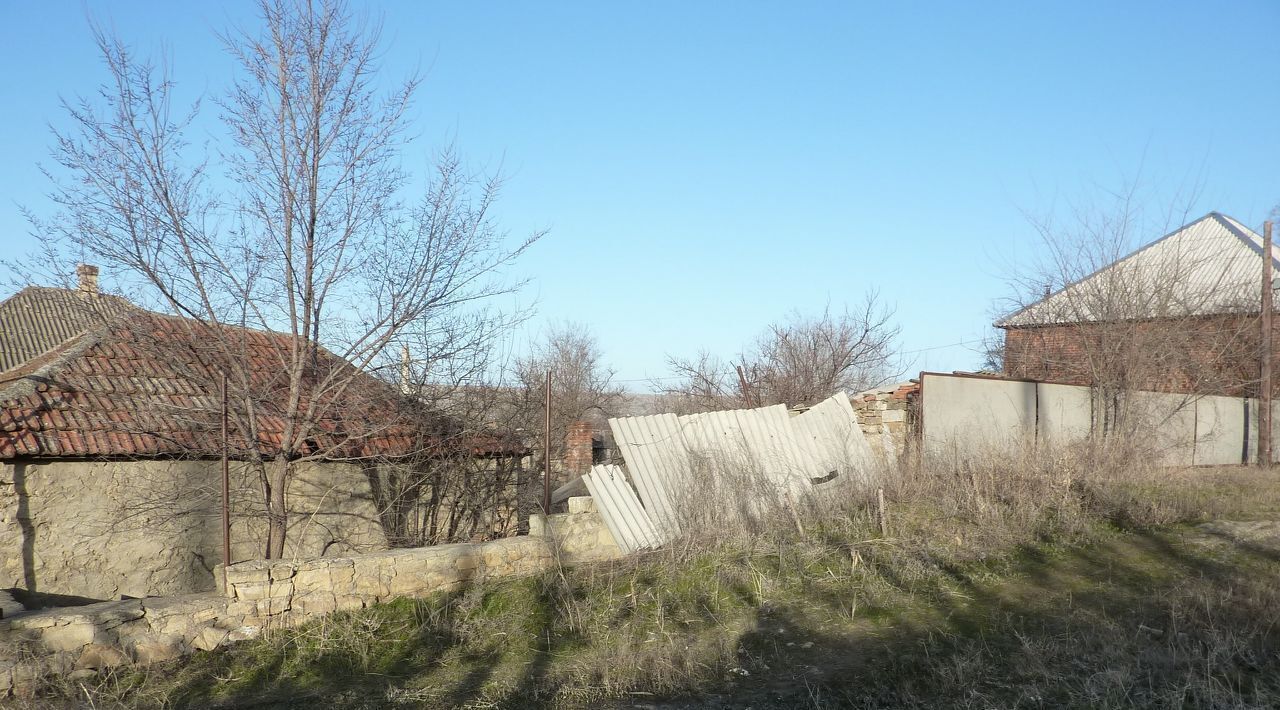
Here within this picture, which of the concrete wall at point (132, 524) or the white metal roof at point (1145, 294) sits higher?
the white metal roof at point (1145, 294)

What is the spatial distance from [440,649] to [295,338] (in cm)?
340

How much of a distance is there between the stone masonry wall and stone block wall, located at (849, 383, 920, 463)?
521 centimetres

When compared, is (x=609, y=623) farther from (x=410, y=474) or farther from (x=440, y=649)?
(x=410, y=474)

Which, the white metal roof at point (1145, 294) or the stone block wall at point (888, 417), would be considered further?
the white metal roof at point (1145, 294)

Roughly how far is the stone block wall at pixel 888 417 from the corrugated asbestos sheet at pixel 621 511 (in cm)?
410

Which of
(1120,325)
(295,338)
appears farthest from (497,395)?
(1120,325)

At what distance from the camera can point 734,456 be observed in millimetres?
9188

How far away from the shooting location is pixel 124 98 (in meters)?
7.54

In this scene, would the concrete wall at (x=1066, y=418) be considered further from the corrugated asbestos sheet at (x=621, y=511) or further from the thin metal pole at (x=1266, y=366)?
the corrugated asbestos sheet at (x=621, y=511)

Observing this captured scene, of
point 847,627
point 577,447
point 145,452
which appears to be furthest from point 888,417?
point 145,452

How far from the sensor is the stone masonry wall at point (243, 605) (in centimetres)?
Result: 562

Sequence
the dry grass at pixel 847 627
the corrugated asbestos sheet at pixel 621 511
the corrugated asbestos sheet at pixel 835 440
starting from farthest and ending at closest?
1. the corrugated asbestos sheet at pixel 835 440
2. the corrugated asbestos sheet at pixel 621 511
3. the dry grass at pixel 847 627

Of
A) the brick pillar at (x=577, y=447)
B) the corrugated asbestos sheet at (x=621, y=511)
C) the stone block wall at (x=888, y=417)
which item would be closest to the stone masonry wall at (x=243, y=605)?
the corrugated asbestos sheet at (x=621, y=511)

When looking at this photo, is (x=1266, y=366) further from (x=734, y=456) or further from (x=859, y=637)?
(x=859, y=637)
